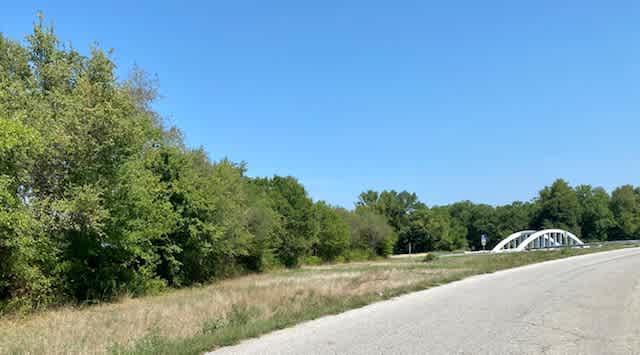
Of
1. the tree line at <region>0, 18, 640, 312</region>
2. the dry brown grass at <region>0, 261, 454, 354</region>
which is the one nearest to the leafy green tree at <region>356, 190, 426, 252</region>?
the tree line at <region>0, 18, 640, 312</region>

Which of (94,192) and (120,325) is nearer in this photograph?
(120,325)

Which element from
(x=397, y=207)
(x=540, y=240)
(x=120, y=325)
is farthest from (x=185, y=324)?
(x=397, y=207)

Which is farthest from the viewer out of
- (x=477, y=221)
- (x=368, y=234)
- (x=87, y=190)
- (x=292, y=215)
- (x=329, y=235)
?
(x=477, y=221)

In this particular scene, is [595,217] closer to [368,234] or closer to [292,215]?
[368,234]

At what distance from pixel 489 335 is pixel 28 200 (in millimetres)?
14390

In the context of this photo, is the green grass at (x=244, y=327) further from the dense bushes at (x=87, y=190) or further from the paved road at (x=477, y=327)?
Answer: the dense bushes at (x=87, y=190)

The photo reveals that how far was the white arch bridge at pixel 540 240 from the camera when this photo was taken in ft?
272

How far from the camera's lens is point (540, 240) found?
290 feet

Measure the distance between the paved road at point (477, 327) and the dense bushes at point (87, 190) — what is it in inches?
364

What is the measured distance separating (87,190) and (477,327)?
13.2m

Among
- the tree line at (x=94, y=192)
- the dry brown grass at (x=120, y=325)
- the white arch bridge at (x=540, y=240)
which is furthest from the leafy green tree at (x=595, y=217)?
the dry brown grass at (x=120, y=325)

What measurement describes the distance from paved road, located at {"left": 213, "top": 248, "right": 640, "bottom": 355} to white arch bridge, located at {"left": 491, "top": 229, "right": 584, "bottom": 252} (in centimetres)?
7103

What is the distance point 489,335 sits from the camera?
8.47 meters

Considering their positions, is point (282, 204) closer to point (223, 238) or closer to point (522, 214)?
point (223, 238)
